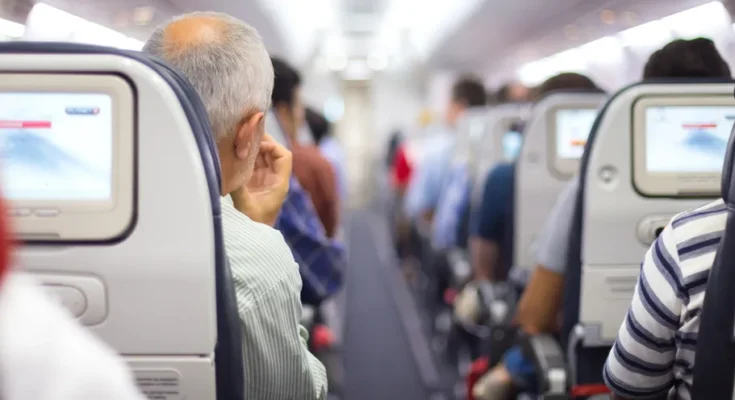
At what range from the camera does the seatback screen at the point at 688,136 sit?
86.1 inches

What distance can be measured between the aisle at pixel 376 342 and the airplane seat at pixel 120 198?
3.69m

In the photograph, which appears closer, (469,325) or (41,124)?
(41,124)

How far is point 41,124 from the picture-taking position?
4.54 feet

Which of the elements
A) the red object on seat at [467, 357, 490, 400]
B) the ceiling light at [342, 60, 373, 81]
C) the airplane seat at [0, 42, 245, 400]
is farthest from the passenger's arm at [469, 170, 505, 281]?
the ceiling light at [342, 60, 373, 81]

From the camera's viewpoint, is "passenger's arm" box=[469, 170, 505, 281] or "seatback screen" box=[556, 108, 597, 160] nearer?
"seatback screen" box=[556, 108, 597, 160]

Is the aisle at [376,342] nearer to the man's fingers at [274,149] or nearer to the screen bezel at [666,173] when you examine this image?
the screen bezel at [666,173]

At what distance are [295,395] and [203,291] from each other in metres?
0.42

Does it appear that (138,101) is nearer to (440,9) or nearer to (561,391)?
(561,391)

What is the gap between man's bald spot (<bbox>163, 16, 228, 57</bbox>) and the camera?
67.2 inches

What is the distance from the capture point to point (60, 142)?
1.38 metres

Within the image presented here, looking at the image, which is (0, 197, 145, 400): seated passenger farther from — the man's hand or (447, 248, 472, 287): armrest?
(447, 248, 472, 287): armrest

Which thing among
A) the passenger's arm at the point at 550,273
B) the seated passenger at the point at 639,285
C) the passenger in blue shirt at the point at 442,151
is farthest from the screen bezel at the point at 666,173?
the passenger in blue shirt at the point at 442,151

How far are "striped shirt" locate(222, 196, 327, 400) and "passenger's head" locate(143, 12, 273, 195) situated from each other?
5.7 inches

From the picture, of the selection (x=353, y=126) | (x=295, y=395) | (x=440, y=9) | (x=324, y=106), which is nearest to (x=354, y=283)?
(x=440, y=9)
